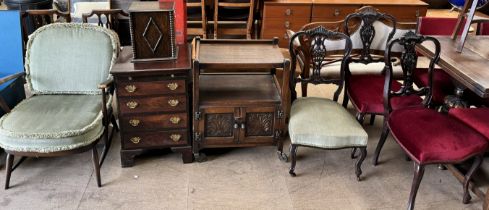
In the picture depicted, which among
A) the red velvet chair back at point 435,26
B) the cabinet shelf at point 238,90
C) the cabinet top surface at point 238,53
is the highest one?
the red velvet chair back at point 435,26

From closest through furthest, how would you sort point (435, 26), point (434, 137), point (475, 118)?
point (434, 137) < point (475, 118) < point (435, 26)

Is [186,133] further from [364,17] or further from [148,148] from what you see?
[364,17]

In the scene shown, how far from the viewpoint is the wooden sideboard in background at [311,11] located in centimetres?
416

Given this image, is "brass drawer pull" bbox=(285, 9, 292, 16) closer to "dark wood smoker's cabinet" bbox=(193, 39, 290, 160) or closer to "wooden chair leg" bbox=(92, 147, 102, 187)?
"dark wood smoker's cabinet" bbox=(193, 39, 290, 160)

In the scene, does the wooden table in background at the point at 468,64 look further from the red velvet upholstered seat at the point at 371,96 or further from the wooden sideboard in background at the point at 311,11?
the wooden sideboard in background at the point at 311,11

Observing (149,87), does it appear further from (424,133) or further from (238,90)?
(424,133)

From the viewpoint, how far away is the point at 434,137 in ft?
6.71

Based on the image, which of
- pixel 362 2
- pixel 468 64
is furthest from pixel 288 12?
pixel 468 64

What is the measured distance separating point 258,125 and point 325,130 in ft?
1.42

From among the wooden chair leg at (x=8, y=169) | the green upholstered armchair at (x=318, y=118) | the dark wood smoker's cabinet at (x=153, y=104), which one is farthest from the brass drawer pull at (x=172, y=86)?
the wooden chair leg at (x=8, y=169)

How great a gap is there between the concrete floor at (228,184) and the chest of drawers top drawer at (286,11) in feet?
6.36

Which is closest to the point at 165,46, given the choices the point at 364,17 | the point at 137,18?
the point at 137,18

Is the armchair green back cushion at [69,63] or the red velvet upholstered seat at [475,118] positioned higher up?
the armchair green back cushion at [69,63]

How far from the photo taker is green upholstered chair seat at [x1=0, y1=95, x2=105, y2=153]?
82.2 inches
